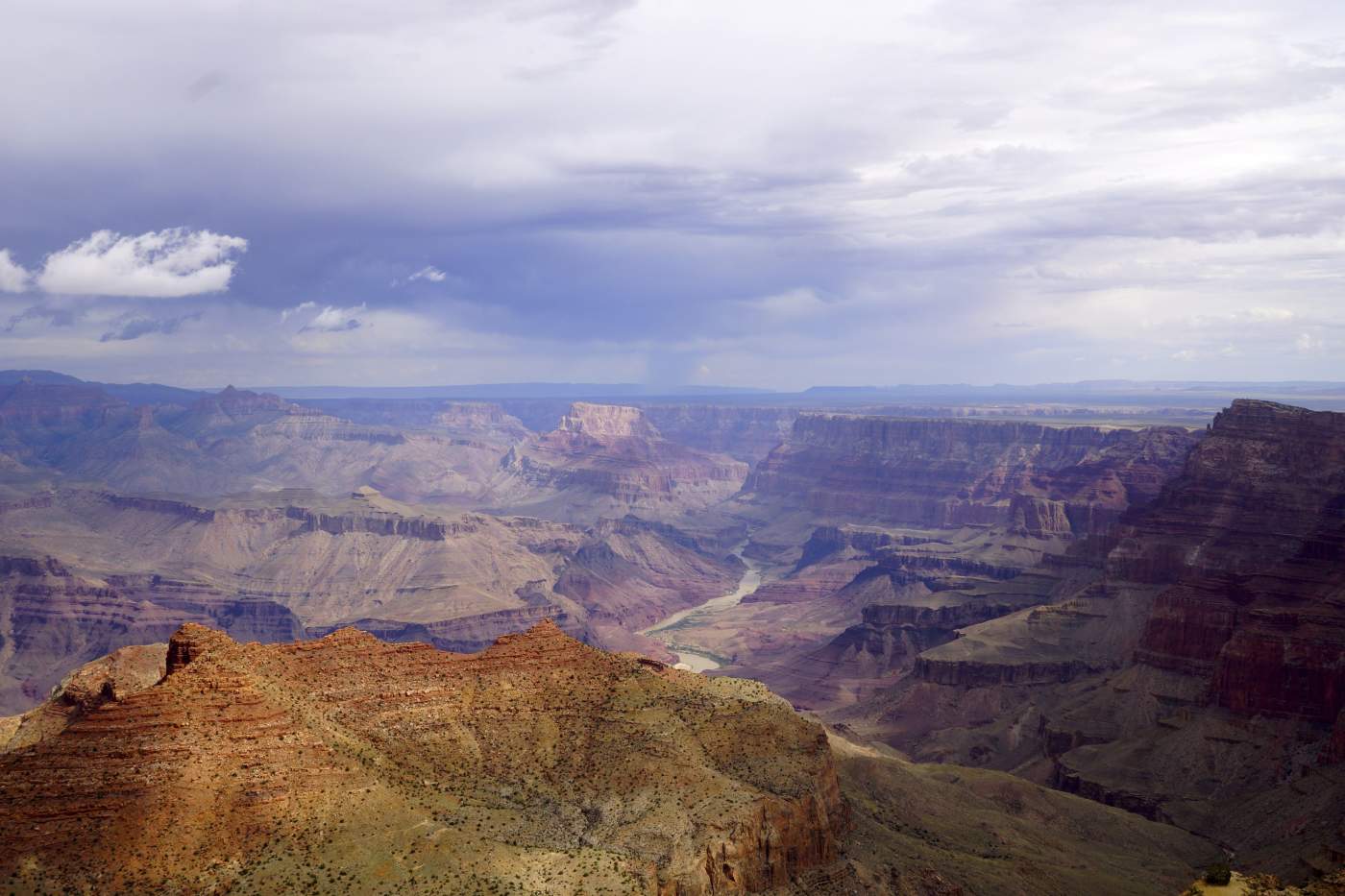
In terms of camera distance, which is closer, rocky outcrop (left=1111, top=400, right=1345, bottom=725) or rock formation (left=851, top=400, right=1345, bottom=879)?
rock formation (left=851, top=400, right=1345, bottom=879)

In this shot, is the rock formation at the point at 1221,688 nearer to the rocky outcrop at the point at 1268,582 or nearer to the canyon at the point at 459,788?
the rocky outcrop at the point at 1268,582

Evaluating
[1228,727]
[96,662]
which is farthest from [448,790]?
[1228,727]

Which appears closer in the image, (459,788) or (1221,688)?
(459,788)

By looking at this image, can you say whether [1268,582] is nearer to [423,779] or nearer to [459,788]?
[459,788]

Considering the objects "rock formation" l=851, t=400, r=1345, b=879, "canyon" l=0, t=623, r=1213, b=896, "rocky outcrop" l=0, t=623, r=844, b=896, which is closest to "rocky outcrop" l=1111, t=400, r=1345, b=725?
"rock formation" l=851, t=400, r=1345, b=879

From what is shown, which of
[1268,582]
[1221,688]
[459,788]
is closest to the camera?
[459,788]

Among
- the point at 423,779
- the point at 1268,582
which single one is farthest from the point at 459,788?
the point at 1268,582

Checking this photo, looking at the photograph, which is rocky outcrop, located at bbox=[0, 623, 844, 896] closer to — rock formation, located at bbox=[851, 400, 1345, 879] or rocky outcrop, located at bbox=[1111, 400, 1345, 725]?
rock formation, located at bbox=[851, 400, 1345, 879]

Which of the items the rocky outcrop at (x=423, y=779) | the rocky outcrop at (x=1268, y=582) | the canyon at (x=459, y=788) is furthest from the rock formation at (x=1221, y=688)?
the rocky outcrop at (x=423, y=779)
